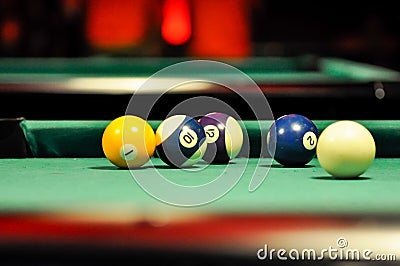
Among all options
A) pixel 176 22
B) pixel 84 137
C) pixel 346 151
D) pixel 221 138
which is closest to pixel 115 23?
pixel 176 22

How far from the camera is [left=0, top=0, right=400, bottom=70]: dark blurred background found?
8.25 meters

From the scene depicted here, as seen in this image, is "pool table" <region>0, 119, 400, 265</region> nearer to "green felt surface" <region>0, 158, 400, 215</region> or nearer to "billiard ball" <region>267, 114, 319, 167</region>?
"green felt surface" <region>0, 158, 400, 215</region>

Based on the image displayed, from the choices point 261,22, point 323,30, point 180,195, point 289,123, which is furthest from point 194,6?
point 180,195

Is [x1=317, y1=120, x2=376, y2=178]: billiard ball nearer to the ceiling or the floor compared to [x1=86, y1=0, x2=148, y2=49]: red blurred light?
nearer to the floor

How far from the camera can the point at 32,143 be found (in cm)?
287

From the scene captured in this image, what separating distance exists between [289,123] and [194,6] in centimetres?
648

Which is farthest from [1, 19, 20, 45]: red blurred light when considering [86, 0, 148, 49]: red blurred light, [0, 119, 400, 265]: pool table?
[0, 119, 400, 265]: pool table

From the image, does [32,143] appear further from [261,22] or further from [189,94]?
[261,22]

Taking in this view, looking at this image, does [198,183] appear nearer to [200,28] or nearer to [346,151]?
[346,151]

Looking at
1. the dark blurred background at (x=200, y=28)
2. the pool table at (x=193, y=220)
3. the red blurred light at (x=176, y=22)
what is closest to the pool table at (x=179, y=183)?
the pool table at (x=193, y=220)

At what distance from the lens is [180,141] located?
245 cm

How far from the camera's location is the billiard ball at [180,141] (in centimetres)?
245

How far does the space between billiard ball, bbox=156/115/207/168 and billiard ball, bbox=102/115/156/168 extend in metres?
0.04

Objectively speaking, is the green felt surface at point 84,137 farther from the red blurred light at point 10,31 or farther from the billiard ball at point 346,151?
the red blurred light at point 10,31
